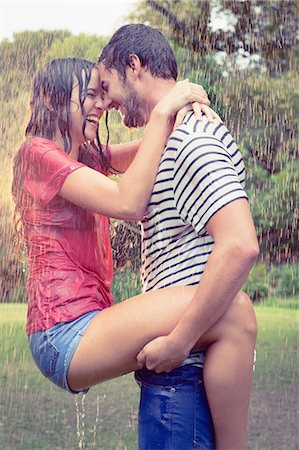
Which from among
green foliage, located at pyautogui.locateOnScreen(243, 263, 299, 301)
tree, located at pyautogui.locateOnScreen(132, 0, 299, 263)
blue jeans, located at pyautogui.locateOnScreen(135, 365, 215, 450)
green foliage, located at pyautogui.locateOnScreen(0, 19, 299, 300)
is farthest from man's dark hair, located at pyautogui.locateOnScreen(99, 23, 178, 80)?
green foliage, located at pyautogui.locateOnScreen(243, 263, 299, 301)

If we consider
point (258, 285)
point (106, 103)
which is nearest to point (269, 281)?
point (258, 285)

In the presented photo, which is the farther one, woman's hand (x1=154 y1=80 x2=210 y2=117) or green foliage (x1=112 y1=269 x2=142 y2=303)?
green foliage (x1=112 y1=269 x2=142 y2=303)

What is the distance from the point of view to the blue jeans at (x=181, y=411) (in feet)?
5.16

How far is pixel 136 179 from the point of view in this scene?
64.2 inches

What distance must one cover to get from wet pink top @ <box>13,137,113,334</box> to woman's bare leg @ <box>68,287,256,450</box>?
3.7 inches

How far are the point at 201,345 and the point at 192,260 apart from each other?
0.14m

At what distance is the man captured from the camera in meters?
1.51

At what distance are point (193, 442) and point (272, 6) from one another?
4.08 m

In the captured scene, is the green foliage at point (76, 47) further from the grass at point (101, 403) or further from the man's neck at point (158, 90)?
the man's neck at point (158, 90)

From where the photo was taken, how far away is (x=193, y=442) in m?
1.58

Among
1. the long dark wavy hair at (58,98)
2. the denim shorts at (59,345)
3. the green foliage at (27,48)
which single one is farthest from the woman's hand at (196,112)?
the green foliage at (27,48)

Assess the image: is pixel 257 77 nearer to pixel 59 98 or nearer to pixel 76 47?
pixel 76 47

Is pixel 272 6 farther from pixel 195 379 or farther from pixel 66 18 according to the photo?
pixel 195 379

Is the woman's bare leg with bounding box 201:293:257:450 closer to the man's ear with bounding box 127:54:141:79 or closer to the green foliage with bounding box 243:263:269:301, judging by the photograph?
the man's ear with bounding box 127:54:141:79
